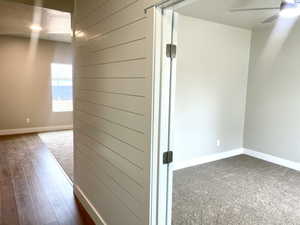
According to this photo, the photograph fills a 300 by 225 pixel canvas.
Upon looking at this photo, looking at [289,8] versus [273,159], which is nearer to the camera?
[289,8]

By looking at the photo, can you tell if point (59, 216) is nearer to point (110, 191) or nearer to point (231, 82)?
point (110, 191)

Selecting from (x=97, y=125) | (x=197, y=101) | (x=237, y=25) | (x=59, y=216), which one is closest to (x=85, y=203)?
(x=59, y=216)

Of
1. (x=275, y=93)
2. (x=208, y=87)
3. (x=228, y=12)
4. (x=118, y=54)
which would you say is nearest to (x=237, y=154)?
(x=275, y=93)

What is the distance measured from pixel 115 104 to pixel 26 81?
5535 millimetres

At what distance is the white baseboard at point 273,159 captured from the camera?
156 inches

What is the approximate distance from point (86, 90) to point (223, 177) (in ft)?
8.43

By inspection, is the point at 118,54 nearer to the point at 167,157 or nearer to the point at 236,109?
the point at 167,157

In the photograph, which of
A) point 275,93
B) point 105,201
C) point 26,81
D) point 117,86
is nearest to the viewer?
point 117,86

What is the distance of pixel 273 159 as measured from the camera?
4289 millimetres

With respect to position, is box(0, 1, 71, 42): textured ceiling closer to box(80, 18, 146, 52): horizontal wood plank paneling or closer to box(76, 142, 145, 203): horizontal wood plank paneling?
box(80, 18, 146, 52): horizontal wood plank paneling

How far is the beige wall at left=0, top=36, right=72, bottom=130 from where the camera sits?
5.95 meters

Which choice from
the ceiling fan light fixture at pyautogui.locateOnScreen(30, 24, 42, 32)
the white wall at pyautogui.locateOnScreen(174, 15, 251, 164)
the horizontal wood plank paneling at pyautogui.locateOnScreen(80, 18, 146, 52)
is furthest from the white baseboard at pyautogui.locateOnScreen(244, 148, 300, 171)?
the ceiling fan light fixture at pyautogui.locateOnScreen(30, 24, 42, 32)

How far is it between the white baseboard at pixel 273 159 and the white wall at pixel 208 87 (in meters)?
0.32

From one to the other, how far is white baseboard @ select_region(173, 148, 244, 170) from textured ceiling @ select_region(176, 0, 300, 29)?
2501 millimetres
